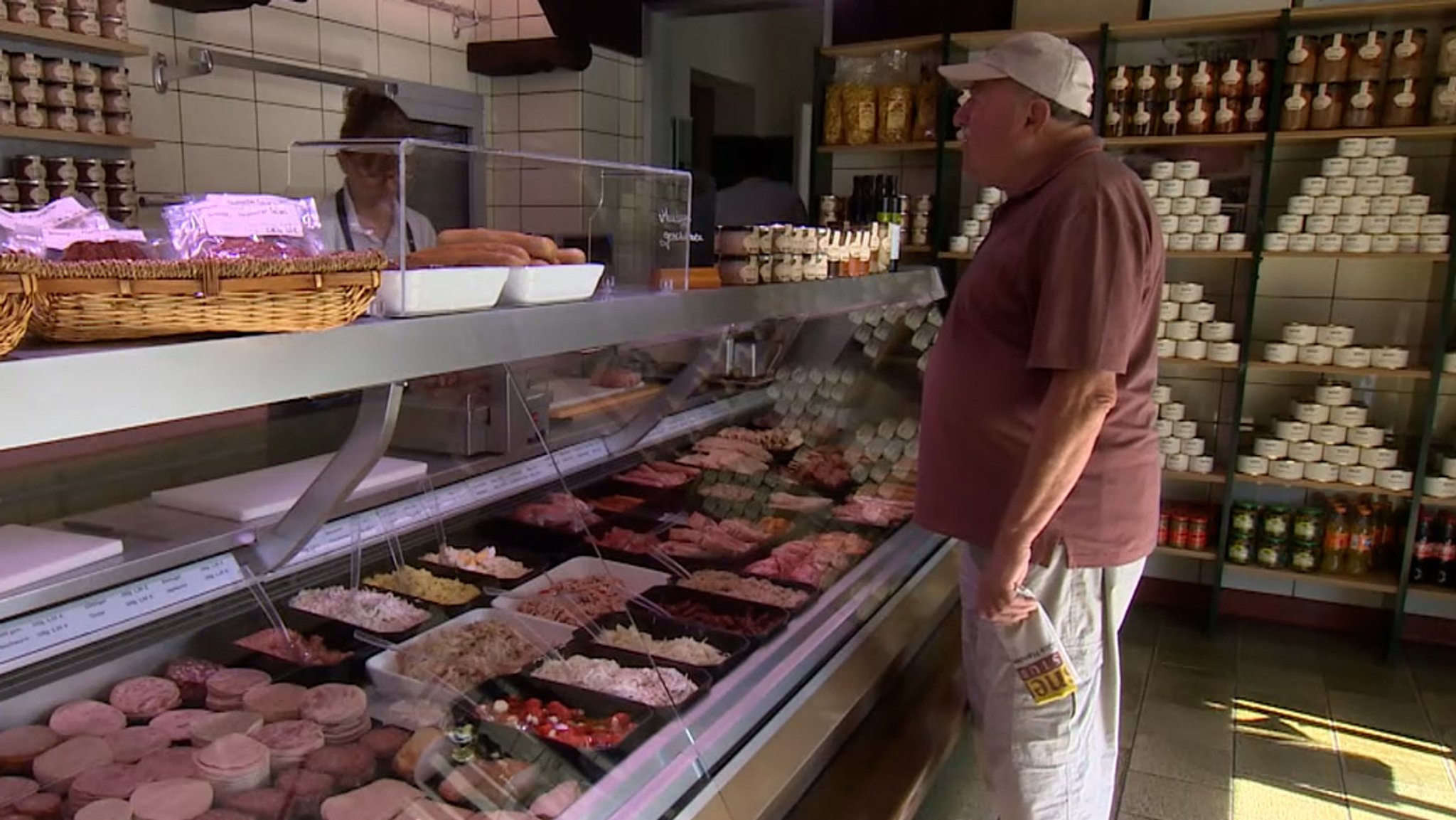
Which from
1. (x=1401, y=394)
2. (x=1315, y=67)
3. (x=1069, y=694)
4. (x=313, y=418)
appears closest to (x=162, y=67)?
(x=313, y=418)

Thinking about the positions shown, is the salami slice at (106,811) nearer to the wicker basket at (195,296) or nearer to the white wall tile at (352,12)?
Answer: the wicker basket at (195,296)

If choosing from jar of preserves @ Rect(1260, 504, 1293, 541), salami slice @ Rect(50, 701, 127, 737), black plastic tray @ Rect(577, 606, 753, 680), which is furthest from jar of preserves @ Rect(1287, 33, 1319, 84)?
salami slice @ Rect(50, 701, 127, 737)

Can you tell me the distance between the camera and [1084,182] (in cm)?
196

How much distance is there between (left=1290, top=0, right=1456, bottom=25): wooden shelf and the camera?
3996 millimetres

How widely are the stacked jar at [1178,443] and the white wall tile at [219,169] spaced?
394 cm

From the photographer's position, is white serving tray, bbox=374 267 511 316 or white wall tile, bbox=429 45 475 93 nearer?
white serving tray, bbox=374 267 511 316

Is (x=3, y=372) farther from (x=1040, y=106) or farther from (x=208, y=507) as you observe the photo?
(x=1040, y=106)

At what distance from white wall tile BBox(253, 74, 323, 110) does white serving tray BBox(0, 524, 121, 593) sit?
299 centimetres

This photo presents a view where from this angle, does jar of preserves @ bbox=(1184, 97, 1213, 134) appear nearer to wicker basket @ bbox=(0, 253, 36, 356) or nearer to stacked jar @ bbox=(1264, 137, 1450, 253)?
stacked jar @ bbox=(1264, 137, 1450, 253)

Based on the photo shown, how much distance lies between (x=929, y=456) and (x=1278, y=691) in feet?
8.43

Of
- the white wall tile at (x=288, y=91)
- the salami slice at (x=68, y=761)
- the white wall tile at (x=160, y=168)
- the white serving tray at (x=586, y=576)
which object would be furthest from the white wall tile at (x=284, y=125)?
the salami slice at (x=68, y=761)

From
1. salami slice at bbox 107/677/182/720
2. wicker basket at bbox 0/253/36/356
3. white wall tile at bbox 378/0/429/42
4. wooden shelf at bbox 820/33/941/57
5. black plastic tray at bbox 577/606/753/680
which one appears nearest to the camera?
wicker basket at bbox 0/253/36/356

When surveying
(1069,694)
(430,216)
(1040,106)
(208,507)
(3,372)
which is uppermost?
(1040,106)

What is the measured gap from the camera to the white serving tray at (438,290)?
1.41m
